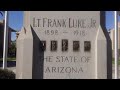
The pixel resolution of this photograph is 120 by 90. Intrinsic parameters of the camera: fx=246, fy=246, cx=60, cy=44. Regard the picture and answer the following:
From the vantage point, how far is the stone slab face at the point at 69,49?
8.41 meters

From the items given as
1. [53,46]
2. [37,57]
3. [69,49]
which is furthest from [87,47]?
[37,57]

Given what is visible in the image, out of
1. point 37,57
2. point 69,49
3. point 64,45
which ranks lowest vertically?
→ point 37,57

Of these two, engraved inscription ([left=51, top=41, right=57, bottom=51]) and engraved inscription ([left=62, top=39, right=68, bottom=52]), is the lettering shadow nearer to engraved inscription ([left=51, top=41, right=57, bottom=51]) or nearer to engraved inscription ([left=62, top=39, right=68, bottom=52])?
engraved inscription ([left=51, top=41, right=57, bottom=51])

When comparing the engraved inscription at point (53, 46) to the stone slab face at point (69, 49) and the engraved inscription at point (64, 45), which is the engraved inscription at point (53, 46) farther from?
the engraved inscription at point (64, 45)

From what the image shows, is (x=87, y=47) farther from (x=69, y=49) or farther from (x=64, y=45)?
(x=64, y=45)

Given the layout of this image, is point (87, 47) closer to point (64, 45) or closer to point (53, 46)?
point (64, 45)

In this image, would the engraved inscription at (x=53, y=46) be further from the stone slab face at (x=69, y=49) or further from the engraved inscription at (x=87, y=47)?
the engraved inscription at (x=87, y=47)

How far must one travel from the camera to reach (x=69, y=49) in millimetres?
8469

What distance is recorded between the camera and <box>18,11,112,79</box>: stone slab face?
8.41m

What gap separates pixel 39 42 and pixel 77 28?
140 cm

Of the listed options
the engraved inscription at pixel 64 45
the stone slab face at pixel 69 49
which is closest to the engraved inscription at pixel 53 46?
the stone slab face at pixel 69 49

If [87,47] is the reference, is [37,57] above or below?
below

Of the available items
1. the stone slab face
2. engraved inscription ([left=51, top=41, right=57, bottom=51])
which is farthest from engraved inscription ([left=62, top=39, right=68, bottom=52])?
engraved inscription ([left=51, top=41, right=57, bottom=51])
